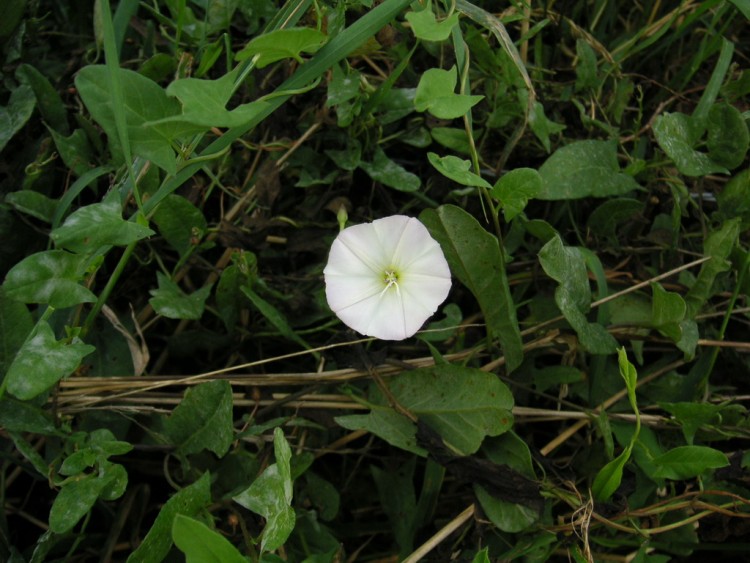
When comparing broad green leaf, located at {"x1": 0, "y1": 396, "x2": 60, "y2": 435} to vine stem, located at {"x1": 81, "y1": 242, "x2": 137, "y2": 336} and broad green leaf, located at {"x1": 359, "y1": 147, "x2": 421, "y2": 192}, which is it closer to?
vine stem, located at {"x1": 81, "y1": 242, "x2": 137, "y2": 336}

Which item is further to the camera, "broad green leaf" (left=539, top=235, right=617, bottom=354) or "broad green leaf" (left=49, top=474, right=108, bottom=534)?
"broad green leaf" (left=539, top=235, right=617, bottom=354)

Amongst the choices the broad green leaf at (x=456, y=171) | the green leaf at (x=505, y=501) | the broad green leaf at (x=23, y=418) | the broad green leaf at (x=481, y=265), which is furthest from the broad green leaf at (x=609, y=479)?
the broad green leaf at (x=23, y=418)

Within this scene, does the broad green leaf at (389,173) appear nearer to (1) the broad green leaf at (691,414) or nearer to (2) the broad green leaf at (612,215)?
(2) the broad green leaf at (612,215)

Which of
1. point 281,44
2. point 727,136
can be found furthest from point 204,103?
point 727,136

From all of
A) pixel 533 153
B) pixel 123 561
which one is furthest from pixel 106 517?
pixel 533 153

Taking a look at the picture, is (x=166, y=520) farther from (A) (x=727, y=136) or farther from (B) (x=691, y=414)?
(A) (x=727, y=136)

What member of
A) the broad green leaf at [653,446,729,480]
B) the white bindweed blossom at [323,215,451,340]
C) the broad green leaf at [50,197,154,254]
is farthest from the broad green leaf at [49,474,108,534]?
the broad green leaf at [653,446,729,480]
